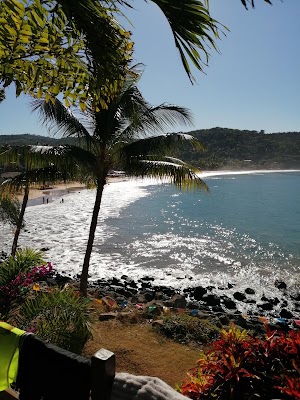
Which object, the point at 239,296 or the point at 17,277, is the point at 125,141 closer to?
the point at 17,277

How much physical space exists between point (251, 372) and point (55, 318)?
3350mm

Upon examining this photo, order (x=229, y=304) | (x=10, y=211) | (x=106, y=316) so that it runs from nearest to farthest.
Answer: (x=106, y=316) < (x=229, y=304) < (x=10, y=211)

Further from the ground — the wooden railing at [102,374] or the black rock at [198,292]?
the wooden railing at [102,374]

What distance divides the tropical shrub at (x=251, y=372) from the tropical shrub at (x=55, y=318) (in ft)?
9.12

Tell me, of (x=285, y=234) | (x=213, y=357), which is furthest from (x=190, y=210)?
(x=213, y=357)

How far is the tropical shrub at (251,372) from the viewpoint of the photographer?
9.30 feet

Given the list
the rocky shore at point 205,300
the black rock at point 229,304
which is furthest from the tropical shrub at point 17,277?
the black rock at point 229,304

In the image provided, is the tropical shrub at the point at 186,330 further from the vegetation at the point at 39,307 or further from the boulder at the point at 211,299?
the boulder at the point at 211,299

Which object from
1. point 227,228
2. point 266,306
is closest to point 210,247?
point 227,228

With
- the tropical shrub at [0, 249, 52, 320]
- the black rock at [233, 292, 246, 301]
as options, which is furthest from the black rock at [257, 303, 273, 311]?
the tropical shrub at [0, 249, 52, 320]

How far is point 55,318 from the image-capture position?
5.27 meters

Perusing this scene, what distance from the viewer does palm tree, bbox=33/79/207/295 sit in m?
10.3

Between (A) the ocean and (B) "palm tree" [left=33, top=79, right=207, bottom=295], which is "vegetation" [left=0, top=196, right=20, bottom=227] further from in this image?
(B) "palm tree" [left=33, top=79, right=207, bottom=295]

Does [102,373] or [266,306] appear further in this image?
[266,306]
